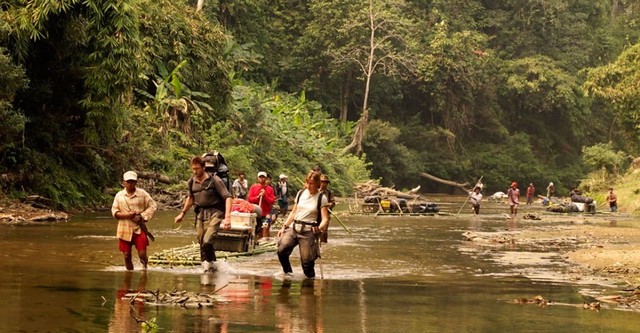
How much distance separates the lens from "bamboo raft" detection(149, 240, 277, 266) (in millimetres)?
17234

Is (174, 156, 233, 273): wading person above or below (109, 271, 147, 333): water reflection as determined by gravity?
above

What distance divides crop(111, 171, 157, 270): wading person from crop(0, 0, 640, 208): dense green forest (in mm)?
10810

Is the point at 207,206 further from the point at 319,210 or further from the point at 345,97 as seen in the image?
the point at 345,97

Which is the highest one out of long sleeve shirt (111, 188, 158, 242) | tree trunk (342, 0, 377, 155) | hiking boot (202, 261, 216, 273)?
tree trunk (342, 0, 377, 155)

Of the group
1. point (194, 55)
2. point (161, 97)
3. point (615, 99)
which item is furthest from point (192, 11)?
point (615, 99)

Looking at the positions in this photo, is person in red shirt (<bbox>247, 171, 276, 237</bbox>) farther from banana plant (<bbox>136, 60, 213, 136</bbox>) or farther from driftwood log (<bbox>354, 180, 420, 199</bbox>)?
driftwood log (<bbox>354, 180, 420, 199</bbox>)

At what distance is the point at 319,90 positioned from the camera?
72.1 meters

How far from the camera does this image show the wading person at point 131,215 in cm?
1578

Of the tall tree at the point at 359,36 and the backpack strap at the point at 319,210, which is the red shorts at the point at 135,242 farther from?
the tall tree at the point at 359,36

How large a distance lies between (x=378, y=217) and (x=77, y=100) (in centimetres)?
1146

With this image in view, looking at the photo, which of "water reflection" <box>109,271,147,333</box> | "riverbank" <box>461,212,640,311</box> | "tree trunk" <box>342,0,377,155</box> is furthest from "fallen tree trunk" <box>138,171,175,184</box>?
"tree trunk" <box>342,0,377,155</box>

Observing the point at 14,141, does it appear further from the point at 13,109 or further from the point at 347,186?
the point at 347,186

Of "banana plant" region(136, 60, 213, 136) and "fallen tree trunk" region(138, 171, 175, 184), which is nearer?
"fallen tree trunk" region(138, 171, 175, 184)

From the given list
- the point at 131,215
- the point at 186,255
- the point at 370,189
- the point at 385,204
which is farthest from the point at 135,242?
the point at 370,189
